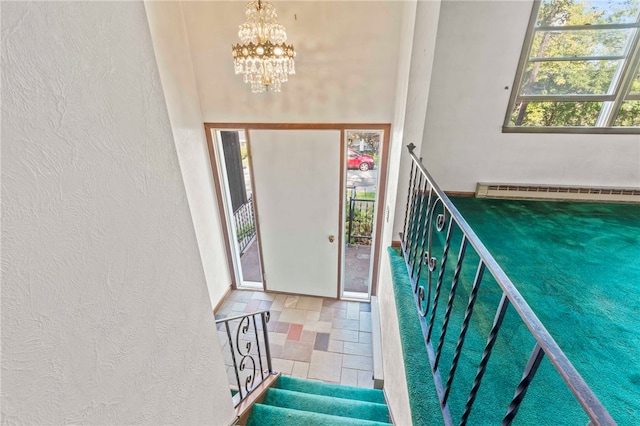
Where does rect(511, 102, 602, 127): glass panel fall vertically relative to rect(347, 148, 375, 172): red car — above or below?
above

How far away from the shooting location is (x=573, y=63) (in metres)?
2.53

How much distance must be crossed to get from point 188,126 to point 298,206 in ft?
4.68

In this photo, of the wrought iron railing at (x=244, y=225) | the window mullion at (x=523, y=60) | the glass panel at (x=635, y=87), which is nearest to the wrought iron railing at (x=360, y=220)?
the wrought iron railing at (x=244, y=225)

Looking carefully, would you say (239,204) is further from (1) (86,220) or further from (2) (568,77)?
(2) (568,77)

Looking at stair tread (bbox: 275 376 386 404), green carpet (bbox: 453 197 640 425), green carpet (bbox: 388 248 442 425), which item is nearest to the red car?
green carpet (bbox: 453 197 640 425)

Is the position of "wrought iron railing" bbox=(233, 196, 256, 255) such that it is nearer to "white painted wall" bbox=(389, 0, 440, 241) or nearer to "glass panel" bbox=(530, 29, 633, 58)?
"white painted wall" bbox=(389, 0, 440, 241)

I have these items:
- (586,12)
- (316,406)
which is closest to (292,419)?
(316,406)

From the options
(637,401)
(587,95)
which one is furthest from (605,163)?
(637,401)

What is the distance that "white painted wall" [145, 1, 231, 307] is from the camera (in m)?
2.34

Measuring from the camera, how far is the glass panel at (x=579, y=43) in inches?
95.0

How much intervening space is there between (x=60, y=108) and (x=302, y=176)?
8.36ft

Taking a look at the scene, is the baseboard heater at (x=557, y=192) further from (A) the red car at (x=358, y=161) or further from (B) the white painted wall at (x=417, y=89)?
(B) the white painted wall at (x=417, y=89)

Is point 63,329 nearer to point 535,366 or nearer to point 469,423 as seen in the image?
point 535,366

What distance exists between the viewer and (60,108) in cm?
55
